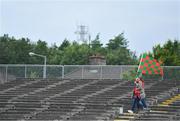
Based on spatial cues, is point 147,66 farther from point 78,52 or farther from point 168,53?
point 78,52

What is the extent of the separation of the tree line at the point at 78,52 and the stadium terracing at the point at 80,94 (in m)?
23.4

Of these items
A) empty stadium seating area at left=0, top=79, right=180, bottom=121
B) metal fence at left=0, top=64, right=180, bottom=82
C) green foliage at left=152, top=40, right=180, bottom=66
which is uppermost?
green foliage at left=152, top=40, right=180, bottom=66

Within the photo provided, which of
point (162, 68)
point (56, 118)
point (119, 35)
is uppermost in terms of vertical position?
point (119, 35)

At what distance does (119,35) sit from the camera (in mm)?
86875

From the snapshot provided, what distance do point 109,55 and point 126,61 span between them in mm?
2814

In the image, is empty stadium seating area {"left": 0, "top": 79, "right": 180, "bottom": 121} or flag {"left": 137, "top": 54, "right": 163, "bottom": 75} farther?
flag {"left": 137, "top": 54, "right": 163, "bottom": 75}

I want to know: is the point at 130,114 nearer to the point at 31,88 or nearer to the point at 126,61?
the point at 31,88

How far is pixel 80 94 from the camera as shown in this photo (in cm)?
3019

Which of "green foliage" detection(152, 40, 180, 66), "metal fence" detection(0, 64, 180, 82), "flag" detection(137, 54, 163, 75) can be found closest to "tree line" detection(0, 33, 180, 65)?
"green foliage" detection(152, 40, 180, 66)

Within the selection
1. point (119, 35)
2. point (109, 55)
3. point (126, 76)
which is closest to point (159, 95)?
point (126, 76)

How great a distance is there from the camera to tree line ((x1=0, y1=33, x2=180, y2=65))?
61969mm

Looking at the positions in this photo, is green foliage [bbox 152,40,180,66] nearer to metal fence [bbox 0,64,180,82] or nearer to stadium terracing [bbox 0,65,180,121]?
stadium terracing [bbox 0,65,180,121]

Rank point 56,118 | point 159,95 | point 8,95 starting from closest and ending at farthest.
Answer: point 56,118 → point 159,95 → point 8,95

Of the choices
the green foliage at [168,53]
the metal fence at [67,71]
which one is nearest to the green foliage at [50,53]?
the green foliage at [168,53]
